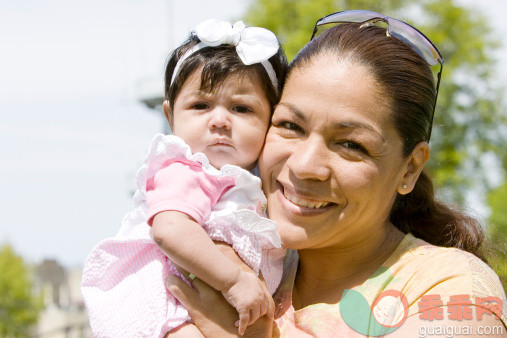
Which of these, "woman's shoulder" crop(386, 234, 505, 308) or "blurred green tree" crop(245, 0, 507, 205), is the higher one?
"woman's shoulder" crop(386, 234, 505, 308)

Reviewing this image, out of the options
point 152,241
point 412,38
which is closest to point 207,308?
point 152,241

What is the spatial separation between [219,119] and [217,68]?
9.8 inches

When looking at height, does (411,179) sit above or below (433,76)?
below

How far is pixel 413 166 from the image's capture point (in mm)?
2998


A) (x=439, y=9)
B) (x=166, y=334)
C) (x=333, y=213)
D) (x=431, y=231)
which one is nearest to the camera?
(x=166, y=334)

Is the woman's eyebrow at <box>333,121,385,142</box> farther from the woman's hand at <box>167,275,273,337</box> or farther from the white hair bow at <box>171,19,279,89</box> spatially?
the woman's hand at <box>167,275,273,337</box>

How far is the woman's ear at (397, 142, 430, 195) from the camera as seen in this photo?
296cm

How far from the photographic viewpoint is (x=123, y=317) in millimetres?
2666

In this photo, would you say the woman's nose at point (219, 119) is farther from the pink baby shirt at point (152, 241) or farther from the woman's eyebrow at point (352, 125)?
the woman's eyebrow at point (352, 125)

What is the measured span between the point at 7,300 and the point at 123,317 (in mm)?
35924

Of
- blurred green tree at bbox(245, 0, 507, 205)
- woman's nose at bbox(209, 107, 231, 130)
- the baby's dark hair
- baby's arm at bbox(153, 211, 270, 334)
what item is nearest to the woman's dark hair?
the baby's dark hair

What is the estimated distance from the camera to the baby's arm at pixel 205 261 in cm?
253

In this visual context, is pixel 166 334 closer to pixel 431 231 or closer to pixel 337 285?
pixel 337 285

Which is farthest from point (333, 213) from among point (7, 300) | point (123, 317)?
point (7, 300)
